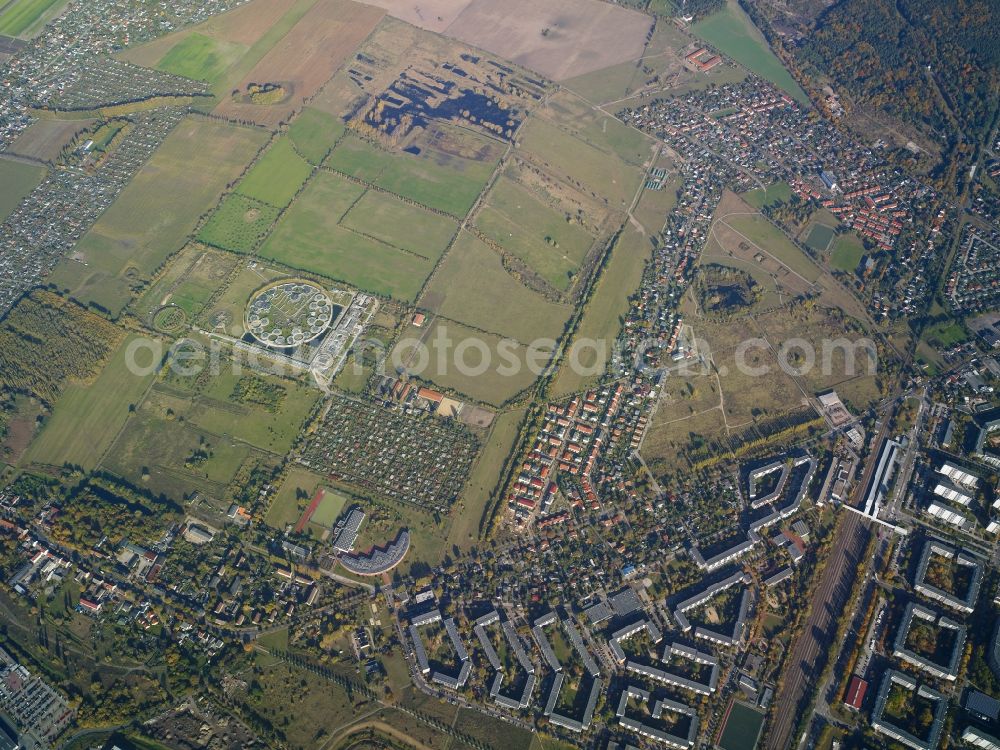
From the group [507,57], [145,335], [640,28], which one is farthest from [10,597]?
[640,28]

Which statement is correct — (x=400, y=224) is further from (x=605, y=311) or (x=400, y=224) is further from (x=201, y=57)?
(x=201, y=57)

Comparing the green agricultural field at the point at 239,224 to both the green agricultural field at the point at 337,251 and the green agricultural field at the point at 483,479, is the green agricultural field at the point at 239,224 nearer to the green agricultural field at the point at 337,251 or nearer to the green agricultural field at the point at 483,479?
the green agricultural field at the point at 337,251

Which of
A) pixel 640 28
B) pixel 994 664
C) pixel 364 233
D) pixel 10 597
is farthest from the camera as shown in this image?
pixel 640 28

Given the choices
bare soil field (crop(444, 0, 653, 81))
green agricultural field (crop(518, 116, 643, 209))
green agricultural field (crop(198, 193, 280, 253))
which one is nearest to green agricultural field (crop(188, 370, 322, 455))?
green agricultural field (crop(198, 193, 280, 253))

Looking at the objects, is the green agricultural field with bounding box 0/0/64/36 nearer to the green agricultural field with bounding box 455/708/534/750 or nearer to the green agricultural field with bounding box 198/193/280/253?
the green agricultural field with bounding box 198/193/280/253

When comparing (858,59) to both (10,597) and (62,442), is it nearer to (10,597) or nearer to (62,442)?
(62,442)

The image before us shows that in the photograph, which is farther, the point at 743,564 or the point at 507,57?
the point at 507,57

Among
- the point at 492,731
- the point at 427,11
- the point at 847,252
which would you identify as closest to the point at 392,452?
the point at 492,731

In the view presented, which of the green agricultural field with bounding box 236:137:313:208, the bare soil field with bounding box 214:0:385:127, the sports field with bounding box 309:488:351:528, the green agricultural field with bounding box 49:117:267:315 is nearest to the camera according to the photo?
the sports field with bounding box 309:488:351:528

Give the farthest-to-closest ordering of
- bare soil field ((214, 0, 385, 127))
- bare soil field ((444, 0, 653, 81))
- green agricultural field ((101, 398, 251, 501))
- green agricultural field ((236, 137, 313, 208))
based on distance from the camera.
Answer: bare soil field ((444, 0, 653, 81)) < bare soil field ((214, 0, 385, 127)) < green agricultural field ((236, 137, 313, 208)) < green agricultural field ((101, 398, 251, 501))
